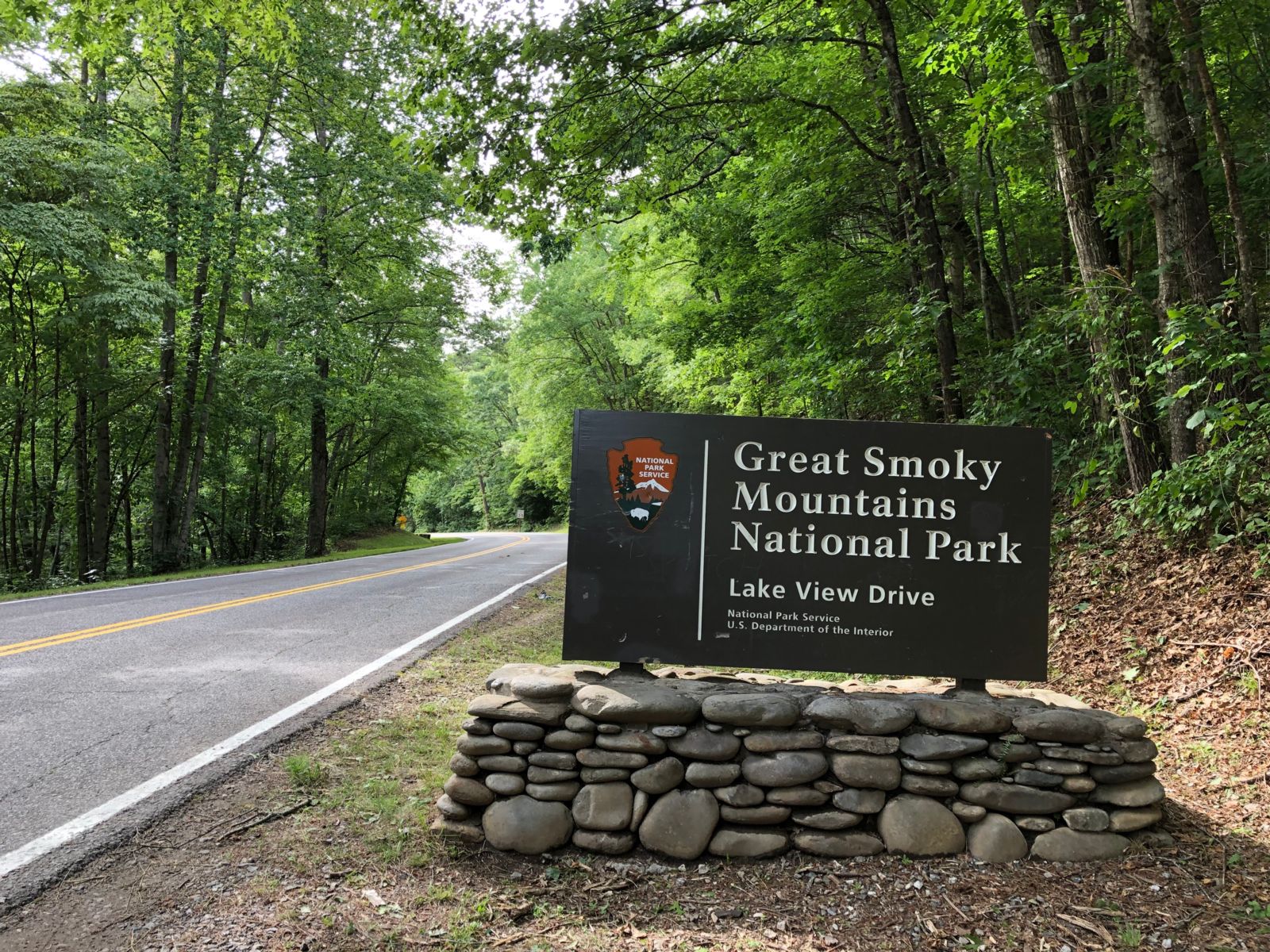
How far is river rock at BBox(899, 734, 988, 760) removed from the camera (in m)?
3.21

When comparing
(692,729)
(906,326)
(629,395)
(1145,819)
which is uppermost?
(629,395)

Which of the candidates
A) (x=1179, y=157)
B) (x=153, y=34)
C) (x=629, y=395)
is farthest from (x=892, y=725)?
(x=629, y=395)

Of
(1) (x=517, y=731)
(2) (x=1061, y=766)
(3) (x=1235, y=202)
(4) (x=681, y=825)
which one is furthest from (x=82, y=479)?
(3) (x=1235, y=202)

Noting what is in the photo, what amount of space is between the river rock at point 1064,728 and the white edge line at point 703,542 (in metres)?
1.49

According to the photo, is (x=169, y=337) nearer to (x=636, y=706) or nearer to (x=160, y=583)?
(x=160, y=583)

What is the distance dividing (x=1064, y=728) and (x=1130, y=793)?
0.41 m

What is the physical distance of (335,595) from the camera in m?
10.4

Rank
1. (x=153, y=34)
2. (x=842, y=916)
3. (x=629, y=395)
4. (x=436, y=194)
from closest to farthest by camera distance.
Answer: (x=842, y=916)
(x=153, y=34)
(x=436, y=194)
(x=629, y=395)

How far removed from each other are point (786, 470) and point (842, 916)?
6.34 feet

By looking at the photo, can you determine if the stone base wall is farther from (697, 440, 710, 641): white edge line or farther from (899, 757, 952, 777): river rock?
(697, 440, 710, 641): white edge line

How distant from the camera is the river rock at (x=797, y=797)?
3.22m

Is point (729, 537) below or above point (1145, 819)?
above

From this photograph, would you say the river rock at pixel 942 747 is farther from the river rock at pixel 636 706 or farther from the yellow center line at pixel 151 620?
the yellow center line at pixel 151 620

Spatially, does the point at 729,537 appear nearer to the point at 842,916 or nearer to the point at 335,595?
the point at 842,916
